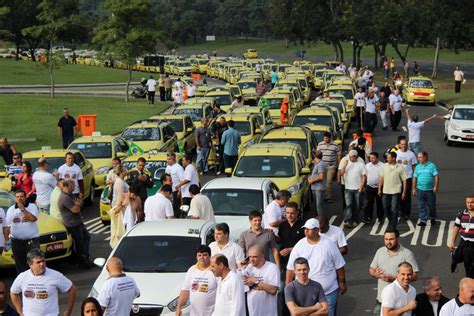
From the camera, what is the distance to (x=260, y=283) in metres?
10.8

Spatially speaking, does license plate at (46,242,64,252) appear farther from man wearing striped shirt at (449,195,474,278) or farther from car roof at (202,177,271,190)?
man wearing striped shirt at (449,195,474,278)

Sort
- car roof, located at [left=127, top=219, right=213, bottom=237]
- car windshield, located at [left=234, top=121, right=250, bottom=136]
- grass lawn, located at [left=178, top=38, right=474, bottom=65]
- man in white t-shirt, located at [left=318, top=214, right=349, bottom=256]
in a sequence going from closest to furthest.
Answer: man in white t-shirt, located at [left=318, top=214, right=349, bottom=256] → car roof, located at [left=127, top=219, right=213, bottom=237] → car windshield, located at [left=234, top=121, right=250, bottom=136] → grass lawn, located at [left=178, top=38, right=474, bottom=65]

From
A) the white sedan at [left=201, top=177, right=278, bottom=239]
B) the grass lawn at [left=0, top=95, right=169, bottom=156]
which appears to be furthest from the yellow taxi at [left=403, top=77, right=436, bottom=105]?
the white sedan at [left=201, top=177, right=278, bottom=239]

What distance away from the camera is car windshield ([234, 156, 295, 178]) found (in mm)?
21108

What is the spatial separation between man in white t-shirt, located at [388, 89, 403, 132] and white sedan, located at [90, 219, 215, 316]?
25.2 metres

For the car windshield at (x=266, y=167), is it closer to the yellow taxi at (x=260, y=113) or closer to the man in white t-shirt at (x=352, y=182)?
the man in white t-shirt at (x=352, y=182)

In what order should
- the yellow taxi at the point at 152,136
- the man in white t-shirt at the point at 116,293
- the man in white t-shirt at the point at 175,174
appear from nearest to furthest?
the man in white t-shirt at the point at 116,293
the man in white t-shirt at the point at 175,174
the yellow taxi at the point at 152,136

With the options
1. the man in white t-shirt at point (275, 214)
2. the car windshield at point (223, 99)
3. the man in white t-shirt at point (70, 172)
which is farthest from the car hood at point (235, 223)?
the car windshield at point (223, 99)

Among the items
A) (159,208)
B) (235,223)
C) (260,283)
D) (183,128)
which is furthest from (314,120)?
(260,283)

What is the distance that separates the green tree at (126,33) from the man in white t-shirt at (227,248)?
42882 mm

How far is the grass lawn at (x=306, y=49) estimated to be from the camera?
374 ft

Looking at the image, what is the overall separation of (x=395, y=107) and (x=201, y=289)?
28.5 metres

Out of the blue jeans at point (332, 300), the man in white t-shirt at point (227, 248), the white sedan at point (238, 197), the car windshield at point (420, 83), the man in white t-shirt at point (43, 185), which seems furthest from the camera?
the car windshield at point (420, 83)

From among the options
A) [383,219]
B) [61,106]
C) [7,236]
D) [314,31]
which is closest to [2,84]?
[61,106]
